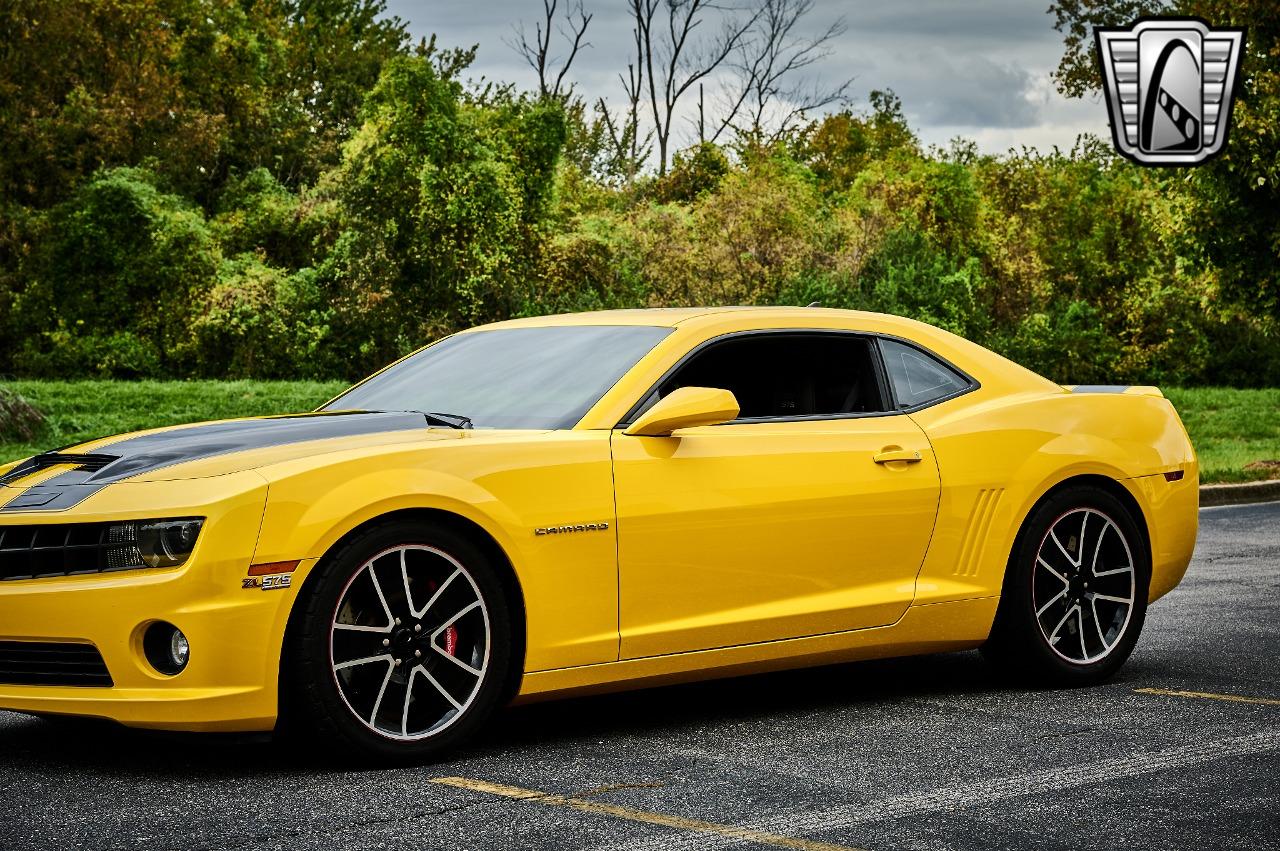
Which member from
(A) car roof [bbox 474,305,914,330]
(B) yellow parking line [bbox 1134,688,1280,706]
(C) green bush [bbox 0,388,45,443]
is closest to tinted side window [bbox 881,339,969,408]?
(A) car roof [bbox 474,305,914,330]

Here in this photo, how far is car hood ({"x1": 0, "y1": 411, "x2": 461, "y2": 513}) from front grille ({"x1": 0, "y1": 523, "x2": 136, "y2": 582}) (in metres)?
0.09

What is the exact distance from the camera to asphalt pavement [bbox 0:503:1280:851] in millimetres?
Answer: 4664

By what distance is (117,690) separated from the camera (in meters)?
5.24

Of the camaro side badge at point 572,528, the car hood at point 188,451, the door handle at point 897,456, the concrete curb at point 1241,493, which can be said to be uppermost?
the car hood at point 188,451

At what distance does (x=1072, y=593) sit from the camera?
715 cm

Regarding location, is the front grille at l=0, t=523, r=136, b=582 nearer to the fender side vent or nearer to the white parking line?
the white parking line

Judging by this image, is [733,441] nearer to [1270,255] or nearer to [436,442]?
[436,442]

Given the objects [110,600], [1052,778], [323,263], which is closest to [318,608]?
[110,600]

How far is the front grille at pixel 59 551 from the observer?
207 inches

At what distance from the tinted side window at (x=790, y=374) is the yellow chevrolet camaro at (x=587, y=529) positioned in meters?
0.01

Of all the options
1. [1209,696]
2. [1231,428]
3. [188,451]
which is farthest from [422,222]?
[188,451]

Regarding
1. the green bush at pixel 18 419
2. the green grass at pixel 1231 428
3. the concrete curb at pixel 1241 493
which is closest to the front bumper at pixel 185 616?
the concrete curb at pixel 1241 493

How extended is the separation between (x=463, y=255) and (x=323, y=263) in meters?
3.86

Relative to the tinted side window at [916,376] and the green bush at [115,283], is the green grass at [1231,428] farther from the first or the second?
the green bush at [115,283]
